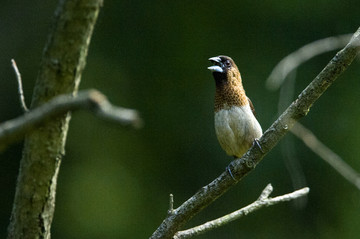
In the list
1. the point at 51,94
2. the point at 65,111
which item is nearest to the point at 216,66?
the point at 51,94

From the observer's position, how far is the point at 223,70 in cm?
434

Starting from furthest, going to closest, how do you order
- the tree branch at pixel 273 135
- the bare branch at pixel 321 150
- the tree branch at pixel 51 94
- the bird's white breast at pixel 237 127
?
1. the bird's white breast at pixel 237 127
2. the bare branch at pixel 321 150
3. the tree branch at pixel 273 135
4. the tree branch at pixel 51 94

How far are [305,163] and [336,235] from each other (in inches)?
37.8

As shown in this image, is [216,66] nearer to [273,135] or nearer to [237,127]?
[237,127]

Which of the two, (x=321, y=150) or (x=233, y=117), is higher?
(x=233, y=117)

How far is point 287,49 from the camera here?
7.18 metres

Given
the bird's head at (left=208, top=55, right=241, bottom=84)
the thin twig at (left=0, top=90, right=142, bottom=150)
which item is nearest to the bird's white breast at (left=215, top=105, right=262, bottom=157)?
the bird's head at (left=208, top=55, right=241, bottom=84)

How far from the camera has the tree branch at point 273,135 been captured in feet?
8.59

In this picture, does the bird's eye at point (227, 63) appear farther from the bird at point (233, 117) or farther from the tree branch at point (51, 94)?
the tree branch at point (51, 94)

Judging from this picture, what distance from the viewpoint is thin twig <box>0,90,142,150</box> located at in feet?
4.25

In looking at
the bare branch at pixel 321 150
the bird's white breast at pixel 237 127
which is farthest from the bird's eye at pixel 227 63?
the bare branch at pixel 321 150

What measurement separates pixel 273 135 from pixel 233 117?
123 cm

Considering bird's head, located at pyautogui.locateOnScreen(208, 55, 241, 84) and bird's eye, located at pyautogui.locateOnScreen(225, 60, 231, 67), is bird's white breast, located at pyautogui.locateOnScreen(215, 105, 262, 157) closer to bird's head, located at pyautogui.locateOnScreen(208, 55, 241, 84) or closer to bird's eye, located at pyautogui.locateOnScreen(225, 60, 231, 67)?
bird's head, located at pyautogui.locateOnScreen(208, 55, 241, 84)

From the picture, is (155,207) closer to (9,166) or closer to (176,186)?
(176,186)
